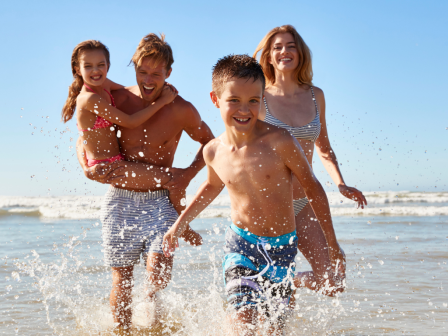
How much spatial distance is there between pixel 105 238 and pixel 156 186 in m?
0.59

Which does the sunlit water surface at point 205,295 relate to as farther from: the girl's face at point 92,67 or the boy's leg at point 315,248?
the girl's face at point 92,67

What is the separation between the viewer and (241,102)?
260cm

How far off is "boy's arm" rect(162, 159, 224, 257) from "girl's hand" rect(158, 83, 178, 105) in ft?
2.36

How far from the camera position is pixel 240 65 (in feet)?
8.63

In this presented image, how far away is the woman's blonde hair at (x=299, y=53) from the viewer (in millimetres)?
3553

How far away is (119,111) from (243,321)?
72.4 inches

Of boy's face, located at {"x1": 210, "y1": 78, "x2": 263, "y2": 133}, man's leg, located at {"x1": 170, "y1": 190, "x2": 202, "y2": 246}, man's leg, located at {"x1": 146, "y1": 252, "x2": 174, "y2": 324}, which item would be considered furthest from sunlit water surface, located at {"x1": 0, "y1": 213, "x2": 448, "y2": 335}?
boy's face, located at {"x1": 210, "y1": 78, "x2": 263, "y2": 133}

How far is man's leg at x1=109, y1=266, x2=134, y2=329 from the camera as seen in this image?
333 centimetres

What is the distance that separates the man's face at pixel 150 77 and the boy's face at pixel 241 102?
89 cm

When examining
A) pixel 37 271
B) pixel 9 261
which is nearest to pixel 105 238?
pixel 37 271

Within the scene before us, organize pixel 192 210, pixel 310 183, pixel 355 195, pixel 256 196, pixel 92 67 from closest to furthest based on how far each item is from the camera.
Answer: pixel 310 183 → pixel 256 196 → pixel 192 210 → pixel 355 195 → pixel 92 67

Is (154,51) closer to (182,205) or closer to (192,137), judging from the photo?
(192,137)

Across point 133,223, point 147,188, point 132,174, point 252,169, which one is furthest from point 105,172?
point 252,169

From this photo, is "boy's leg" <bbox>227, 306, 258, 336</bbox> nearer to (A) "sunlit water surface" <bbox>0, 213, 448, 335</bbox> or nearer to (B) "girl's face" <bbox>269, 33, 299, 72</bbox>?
(A) "sunlit water surface" <bbox>0, 213, 448, 335</bbox>
